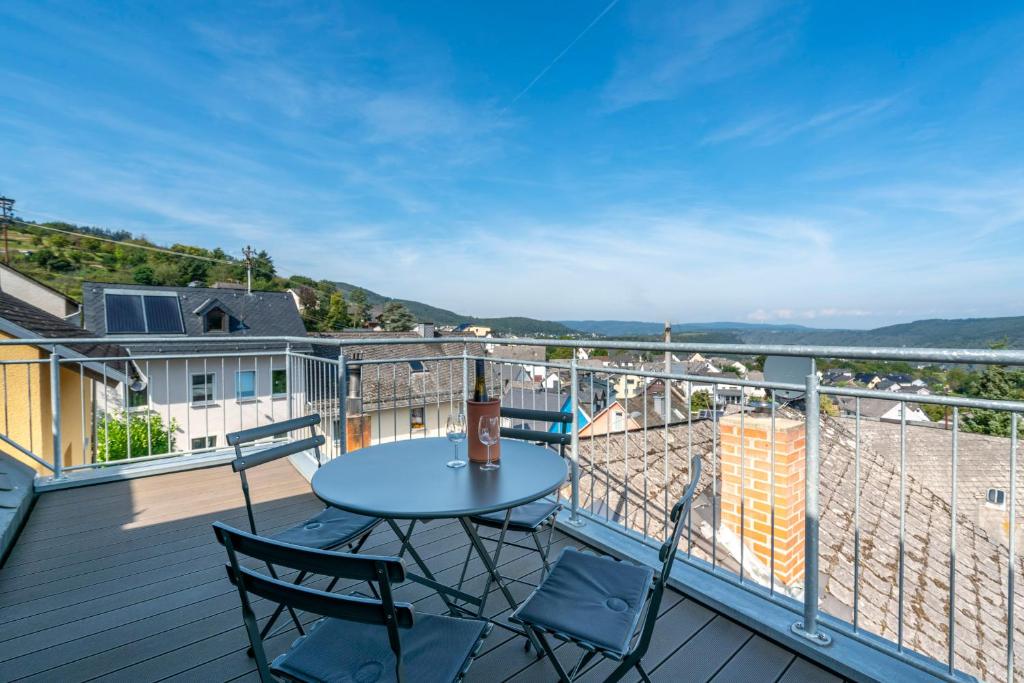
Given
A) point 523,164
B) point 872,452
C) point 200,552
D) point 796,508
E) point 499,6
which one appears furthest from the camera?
point 523,164

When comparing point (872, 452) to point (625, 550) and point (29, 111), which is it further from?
point (29, 111)

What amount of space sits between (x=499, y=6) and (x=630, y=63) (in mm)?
4692

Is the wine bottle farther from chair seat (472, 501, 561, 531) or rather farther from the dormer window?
the dormer window

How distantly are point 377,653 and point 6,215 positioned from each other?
35.5m

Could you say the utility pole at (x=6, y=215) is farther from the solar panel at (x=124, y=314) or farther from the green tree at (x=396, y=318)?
the green tree at (x=396, y=318)

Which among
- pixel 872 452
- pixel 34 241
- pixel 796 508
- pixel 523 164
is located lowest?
pixel 872 452

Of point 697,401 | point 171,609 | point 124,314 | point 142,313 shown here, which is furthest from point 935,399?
point 142,313

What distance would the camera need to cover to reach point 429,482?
5.90 feet

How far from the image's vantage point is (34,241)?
30.2m

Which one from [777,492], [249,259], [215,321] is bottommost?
[777,492]

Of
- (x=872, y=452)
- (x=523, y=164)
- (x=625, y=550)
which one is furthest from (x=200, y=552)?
(x=523, y=164)

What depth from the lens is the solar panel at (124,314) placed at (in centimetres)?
2088

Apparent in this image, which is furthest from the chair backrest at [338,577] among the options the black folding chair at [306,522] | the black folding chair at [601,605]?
the black folding chair at [306,522]

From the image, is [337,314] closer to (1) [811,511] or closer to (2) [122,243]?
(2) [122,243]
